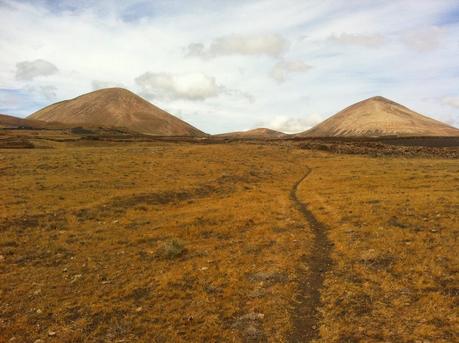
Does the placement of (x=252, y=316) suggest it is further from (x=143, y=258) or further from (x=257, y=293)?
(x=143, y=258)

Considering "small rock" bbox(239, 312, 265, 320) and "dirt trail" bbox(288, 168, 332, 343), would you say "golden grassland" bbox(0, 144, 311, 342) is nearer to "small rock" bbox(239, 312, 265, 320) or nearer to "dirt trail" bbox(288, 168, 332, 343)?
"small rock" bbox(239, 312, 265, 320)

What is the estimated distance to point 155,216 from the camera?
28516 mm

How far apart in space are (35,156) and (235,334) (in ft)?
150

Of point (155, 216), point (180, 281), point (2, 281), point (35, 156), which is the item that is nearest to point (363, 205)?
point (155, 216)

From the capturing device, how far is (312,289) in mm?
16188

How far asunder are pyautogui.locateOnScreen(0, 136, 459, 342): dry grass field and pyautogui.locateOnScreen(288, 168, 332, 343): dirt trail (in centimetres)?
11

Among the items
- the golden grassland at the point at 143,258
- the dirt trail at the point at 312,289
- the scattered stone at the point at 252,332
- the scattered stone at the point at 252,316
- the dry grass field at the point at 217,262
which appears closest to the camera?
the scattered stone at the point at 252,332

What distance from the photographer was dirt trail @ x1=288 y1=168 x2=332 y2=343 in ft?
42.7

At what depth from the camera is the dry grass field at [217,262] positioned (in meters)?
13.5

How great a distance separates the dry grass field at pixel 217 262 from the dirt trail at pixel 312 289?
0.38 feet

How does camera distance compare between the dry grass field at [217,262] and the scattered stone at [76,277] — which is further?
the scattered stone at [76,277]

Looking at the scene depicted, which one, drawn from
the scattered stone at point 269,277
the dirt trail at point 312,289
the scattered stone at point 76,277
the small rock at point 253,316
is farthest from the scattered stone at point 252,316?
the scattered stone at point 76,277

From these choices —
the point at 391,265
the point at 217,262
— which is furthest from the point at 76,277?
the point at 391,265

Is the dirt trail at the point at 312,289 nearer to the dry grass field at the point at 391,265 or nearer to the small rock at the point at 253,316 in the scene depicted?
the dry grass field at the point at 391,265
